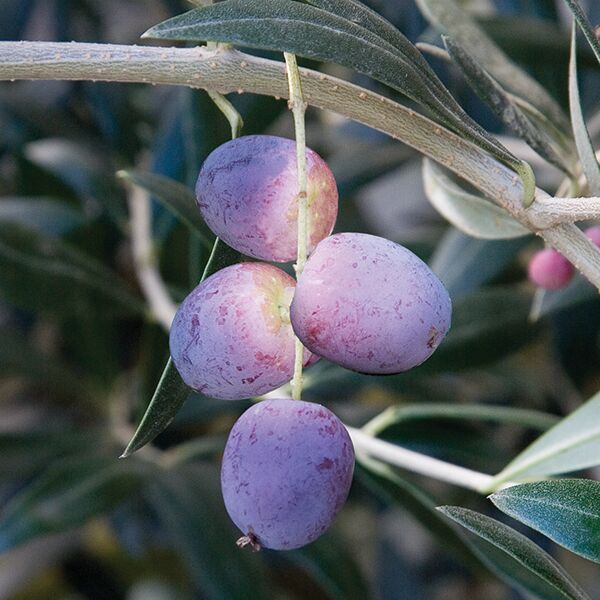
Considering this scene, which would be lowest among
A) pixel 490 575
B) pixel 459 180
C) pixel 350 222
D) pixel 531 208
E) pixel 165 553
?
pixel 165 553

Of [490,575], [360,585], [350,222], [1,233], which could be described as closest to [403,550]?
[490,575]

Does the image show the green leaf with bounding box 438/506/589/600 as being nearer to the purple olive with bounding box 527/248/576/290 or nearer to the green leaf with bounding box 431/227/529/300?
the purple olive with bounding box 527/248/576/290

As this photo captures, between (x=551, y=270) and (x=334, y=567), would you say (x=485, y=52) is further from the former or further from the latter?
(x=334, y=567)

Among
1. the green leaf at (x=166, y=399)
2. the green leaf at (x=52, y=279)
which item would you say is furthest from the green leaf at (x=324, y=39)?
the green leaf at (x=52, y=279)

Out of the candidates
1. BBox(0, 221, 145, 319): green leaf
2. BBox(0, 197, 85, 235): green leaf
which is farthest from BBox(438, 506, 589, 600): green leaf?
BBox(0, 197, 85, 235): green leaf

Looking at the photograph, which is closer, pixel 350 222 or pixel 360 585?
pixel 360 585

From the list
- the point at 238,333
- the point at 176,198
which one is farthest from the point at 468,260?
the point at 238,333

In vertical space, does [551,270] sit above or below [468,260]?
above

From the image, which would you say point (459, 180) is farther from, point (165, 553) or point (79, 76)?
point (165, 553)
